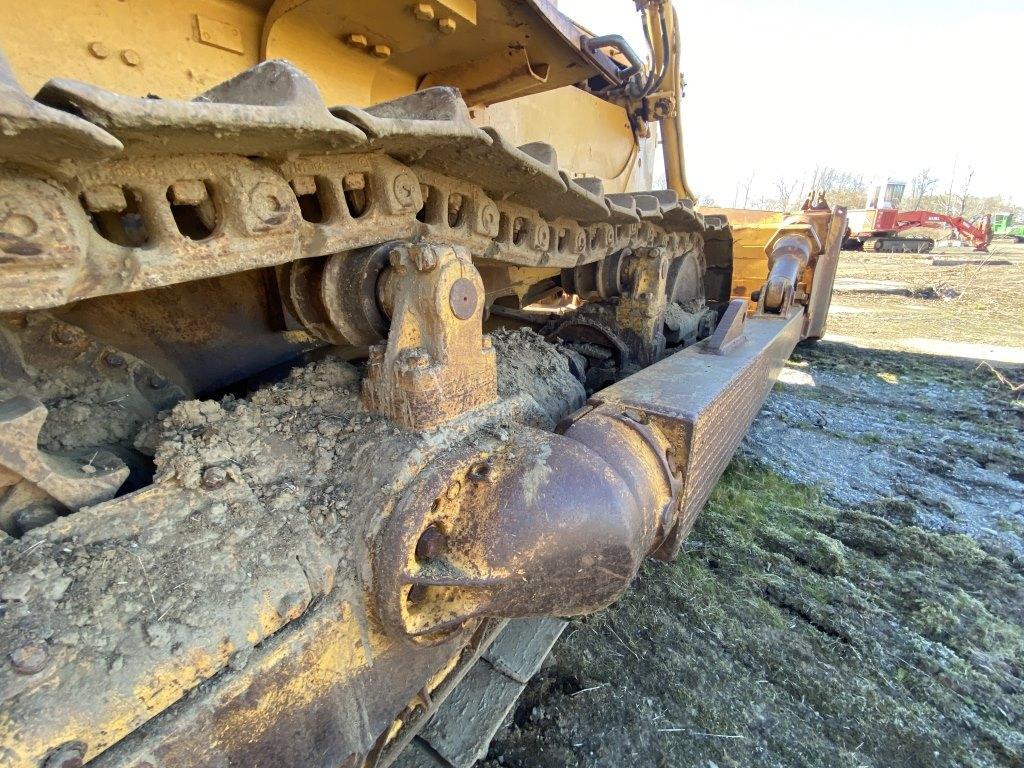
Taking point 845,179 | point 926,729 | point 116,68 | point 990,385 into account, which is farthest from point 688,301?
point 845,179

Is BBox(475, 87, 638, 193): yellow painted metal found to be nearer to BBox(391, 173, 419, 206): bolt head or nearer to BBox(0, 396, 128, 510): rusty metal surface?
BBox(391, 173, 419, 206): bolt head

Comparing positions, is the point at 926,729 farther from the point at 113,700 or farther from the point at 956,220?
the point at 956,220

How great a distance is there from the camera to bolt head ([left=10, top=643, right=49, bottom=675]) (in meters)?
0.75

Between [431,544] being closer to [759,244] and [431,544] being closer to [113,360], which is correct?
[113,360]

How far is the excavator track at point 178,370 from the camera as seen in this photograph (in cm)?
74

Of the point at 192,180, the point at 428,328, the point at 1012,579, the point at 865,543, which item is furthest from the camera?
the point at 865,543

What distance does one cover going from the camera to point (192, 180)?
92cm

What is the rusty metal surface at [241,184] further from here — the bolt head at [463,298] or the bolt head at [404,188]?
the bolt head at [463,298]

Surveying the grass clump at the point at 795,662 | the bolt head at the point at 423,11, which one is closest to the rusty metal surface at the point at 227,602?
the grass clump at the point at 795,662

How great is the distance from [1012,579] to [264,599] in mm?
3061

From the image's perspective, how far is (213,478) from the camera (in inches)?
42.6

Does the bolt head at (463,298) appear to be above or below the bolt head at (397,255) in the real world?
below

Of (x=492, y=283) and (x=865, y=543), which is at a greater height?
(x=492, y=283)

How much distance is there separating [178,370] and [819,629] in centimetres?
239
